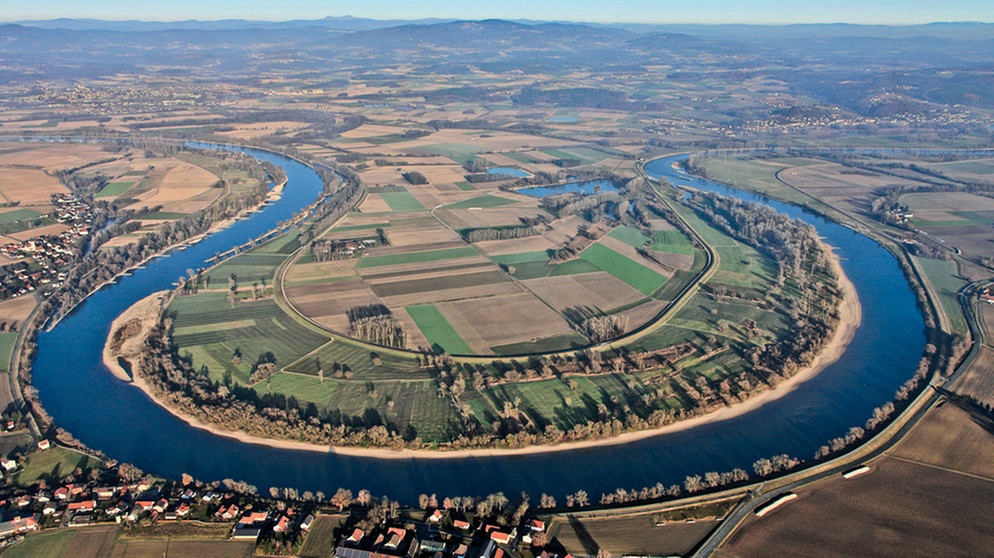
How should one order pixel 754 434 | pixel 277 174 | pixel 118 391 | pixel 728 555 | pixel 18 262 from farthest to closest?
1. pixel 277 174
2. pixel 18 262
3. pixel 118 391
4. pixel 754 434
5. pixel 728 555

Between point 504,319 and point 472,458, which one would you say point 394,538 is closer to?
point 472,458

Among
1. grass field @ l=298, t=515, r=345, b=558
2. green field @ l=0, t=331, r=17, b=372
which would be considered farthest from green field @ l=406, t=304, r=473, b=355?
green field @ l=0, t=331, r=17, b=372

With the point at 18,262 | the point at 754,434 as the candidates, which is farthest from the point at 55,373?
the point at 754,434

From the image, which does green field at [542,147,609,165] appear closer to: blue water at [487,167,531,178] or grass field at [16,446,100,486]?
blue water at [487,167,531,178]

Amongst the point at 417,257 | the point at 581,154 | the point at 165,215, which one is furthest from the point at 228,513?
the point at 581,154

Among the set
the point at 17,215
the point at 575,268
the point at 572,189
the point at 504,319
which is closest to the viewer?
the point at 504,319

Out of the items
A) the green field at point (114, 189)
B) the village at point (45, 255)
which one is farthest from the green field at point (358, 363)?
the green field at point (114, 189)

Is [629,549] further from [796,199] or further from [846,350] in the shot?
[796,199]

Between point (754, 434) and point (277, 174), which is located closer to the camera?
point (754, 434)

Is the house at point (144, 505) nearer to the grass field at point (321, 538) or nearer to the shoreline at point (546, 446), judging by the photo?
the shoreline at point (546, 446)
